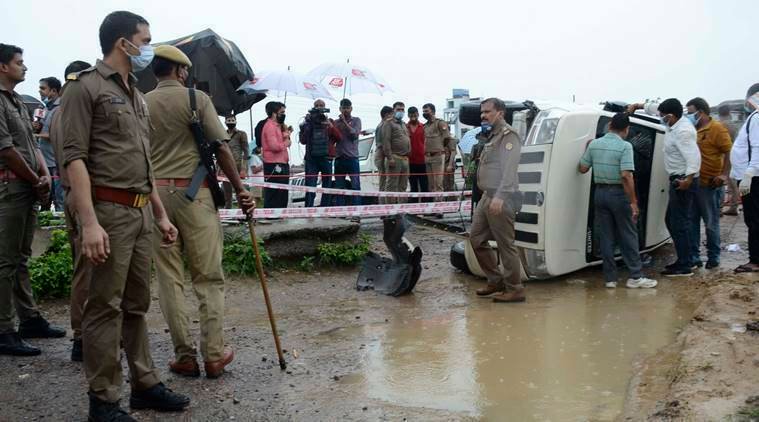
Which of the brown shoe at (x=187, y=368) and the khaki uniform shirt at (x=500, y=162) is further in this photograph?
the khaki uniform shirt at (x=500, y=162)

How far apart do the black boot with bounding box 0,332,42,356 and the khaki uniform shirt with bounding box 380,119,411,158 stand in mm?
7828

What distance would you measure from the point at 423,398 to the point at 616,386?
4.27ft

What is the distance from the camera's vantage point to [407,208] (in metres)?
10.4

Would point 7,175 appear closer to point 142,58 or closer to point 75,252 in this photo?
point 75,252

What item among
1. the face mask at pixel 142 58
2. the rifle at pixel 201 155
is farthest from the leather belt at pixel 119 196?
the rifle at pixel 201 155

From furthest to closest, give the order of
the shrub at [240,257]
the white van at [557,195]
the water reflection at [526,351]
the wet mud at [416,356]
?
the shrub at [240,257]
the white van at [557,195]
the water reflection at [526,351]
the wet mud at [416,356]

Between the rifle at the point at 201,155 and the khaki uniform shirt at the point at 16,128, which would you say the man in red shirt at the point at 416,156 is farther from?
the rifle at the point at 201,155

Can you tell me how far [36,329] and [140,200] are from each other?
248 cm

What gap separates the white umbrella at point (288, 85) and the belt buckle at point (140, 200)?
936 centimetres

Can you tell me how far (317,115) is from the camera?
11.2m

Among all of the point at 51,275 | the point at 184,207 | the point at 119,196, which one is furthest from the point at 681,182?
the point at 51,275

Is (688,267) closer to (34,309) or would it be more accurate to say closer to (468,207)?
(468,207)

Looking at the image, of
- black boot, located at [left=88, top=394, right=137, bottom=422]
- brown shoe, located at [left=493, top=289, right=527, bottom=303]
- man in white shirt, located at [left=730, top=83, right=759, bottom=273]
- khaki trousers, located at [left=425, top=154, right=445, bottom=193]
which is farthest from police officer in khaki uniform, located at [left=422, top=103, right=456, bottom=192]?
black boot, located at [left=88, top=394, right=137, bottom=422]

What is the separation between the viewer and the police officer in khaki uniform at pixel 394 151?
12.1 meters
